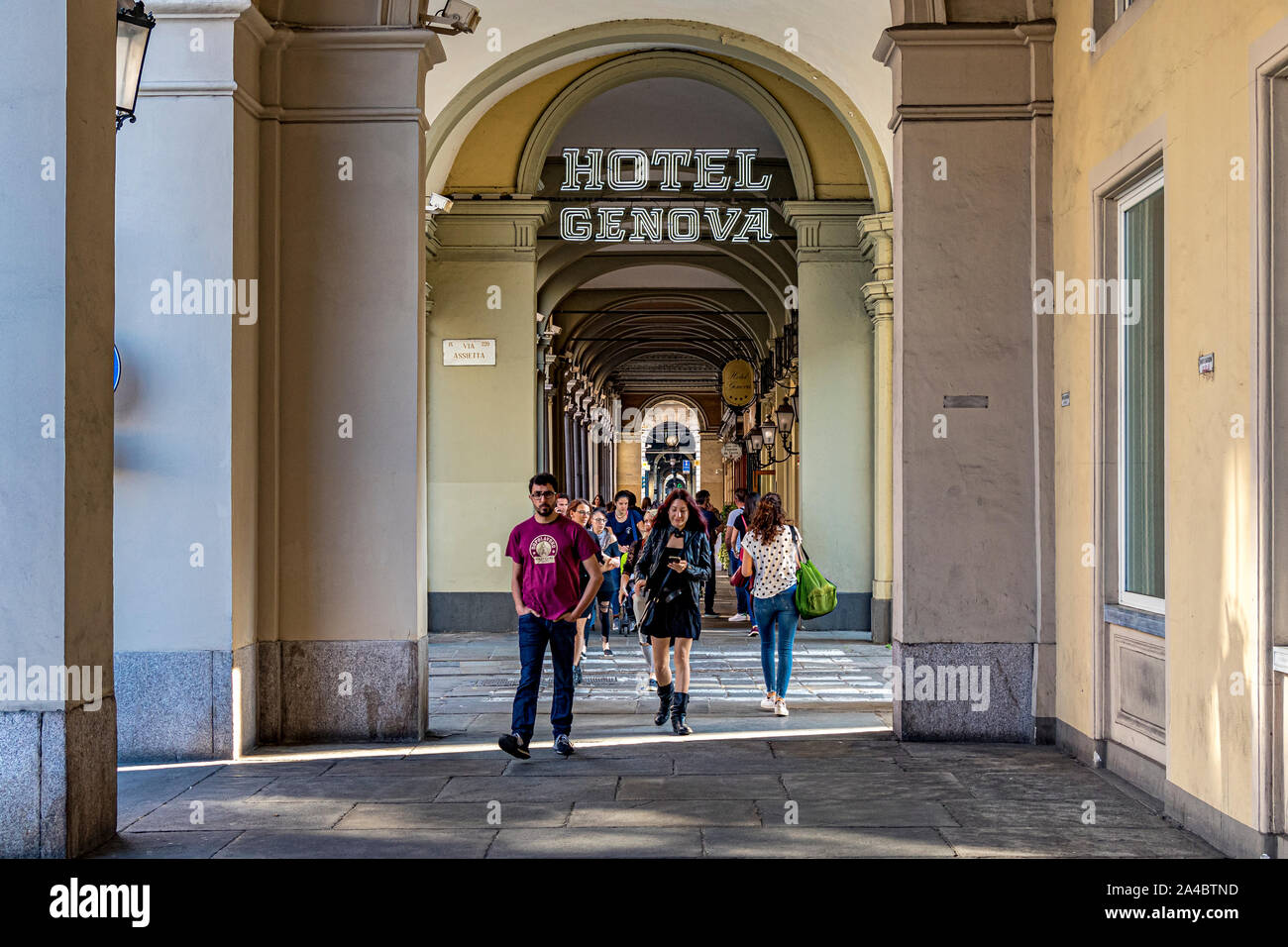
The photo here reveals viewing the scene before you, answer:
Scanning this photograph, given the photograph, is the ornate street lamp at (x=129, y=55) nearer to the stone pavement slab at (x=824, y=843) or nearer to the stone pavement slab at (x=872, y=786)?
the stone pavement slab at (x=824, y=843)

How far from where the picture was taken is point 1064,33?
27.2ft

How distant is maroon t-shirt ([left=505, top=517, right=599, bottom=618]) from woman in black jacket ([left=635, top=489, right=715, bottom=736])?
3.30 ft

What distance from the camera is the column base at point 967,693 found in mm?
8406

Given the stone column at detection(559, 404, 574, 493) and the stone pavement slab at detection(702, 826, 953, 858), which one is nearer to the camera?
the stone pavement slab at detection(702, 826, 953, 858)

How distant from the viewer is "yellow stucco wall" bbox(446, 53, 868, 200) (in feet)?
52.0

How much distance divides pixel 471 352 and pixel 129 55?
9659 mm

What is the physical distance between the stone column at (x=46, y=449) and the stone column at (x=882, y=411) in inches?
415

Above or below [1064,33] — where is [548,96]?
above

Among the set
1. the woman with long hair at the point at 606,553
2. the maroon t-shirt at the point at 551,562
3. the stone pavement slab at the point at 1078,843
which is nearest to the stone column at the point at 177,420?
the maroon t-shirt at the point at 551,562

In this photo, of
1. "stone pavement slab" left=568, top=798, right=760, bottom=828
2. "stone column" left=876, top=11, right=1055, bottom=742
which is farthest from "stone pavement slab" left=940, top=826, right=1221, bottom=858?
"stone column" left=876, top=11, right=1055, bottom=742

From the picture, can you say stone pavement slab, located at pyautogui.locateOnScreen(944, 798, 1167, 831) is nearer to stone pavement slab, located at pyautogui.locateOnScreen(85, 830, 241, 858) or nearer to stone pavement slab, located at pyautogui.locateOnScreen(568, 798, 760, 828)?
stone pavement slab, located at pyautogui.locateOnScreen(568, 798, 760, 828)
